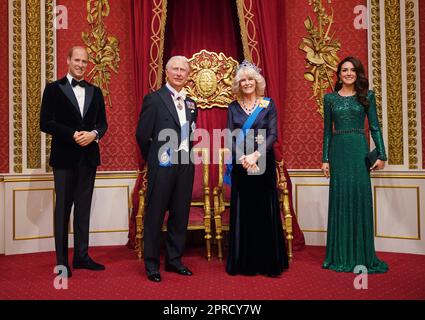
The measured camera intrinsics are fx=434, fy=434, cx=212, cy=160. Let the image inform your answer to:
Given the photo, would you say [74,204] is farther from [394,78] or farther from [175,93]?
[394,78]

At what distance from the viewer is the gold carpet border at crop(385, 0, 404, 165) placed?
4.37 meters

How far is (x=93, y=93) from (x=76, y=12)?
1.57 metres

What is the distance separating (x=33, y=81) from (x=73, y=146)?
4.74 feet

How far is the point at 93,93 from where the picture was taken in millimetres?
3633

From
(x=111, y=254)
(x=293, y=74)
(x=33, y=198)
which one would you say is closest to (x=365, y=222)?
(x=293, y=74)

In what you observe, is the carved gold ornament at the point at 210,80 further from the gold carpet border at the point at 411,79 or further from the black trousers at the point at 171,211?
the gold carpet border at the point at 411,79

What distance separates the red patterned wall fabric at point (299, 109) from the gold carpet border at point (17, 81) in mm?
2777

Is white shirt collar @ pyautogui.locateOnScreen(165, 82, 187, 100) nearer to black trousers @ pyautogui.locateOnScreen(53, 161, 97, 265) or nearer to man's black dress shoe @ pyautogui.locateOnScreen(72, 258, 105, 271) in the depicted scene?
black trousers @ pyautogui.locateOnScreen(53, 161, 97, 265)

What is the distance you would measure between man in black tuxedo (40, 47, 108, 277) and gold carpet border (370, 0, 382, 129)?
2787mm

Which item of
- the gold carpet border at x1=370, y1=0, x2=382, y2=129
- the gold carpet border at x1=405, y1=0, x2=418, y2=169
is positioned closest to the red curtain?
the gold carpet border at x1=370, y1=0, x2=382, y2=129

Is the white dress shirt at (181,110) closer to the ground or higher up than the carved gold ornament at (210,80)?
closer to the ground

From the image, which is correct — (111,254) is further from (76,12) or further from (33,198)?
(76,12)

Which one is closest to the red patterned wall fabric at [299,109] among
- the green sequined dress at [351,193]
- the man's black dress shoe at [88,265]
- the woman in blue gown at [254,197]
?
the green sequined dress at [351,193]

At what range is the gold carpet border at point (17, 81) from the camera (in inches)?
176
